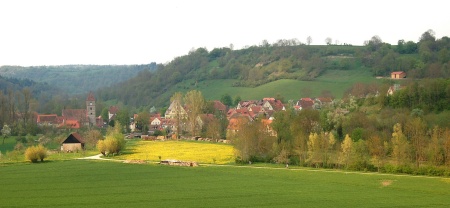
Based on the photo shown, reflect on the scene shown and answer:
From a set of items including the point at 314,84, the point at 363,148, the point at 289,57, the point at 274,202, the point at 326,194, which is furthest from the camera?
the point at 289,57

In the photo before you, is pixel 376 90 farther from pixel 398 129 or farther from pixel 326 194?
pixel 326 194

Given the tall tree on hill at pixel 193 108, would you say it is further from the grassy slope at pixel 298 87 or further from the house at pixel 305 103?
the grassy slope at pixel 298 87

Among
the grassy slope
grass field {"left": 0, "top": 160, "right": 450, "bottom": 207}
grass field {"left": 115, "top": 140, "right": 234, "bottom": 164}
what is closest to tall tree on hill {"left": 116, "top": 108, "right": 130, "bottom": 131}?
grass field {"left": 115, "top": 140, "right": 234, "bottom": 164}

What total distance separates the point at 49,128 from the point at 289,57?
264 ft

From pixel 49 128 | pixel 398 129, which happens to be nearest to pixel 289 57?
pixel 49 128

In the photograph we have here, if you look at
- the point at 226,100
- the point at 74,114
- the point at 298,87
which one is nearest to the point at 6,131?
the point at 74,114

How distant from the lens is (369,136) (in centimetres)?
6688

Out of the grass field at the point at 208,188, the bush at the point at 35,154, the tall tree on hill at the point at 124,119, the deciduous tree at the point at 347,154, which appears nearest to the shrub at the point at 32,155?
the bush at the point at 35,154

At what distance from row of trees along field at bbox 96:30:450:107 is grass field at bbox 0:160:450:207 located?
7205cm

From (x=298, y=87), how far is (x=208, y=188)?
332ft

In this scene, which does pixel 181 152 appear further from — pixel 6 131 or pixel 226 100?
pixel 226 100

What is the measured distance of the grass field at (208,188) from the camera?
4044 cm

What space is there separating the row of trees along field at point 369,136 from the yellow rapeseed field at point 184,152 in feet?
11.9

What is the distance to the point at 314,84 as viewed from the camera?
475 ft
